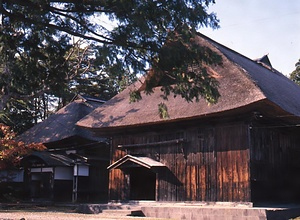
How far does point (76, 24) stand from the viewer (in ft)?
32.2

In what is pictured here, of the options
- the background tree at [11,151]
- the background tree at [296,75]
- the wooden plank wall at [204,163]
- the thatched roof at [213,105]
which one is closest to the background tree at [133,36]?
the thatched roof at [213,105]

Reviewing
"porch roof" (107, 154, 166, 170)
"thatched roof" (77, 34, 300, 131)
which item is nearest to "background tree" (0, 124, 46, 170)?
"thatched roof" (77, 34, 300, 131)

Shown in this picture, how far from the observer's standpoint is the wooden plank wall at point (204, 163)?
49.1ft

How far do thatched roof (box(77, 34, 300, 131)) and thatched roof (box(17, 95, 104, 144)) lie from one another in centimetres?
526

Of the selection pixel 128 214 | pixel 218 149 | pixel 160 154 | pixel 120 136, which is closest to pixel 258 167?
pixel 218 149

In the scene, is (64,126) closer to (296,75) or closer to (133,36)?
(133,36)

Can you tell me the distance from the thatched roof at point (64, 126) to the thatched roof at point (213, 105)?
17.3 feet

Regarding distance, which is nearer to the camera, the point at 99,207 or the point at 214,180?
the point at 214,180

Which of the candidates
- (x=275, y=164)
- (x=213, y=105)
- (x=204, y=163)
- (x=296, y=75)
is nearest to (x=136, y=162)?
(x=204, y=163)

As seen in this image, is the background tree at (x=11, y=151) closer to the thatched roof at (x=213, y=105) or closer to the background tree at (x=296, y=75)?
the thatched roof at (x=213, y=105)

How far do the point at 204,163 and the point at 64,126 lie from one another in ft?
42.4

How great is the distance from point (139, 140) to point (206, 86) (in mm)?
9246

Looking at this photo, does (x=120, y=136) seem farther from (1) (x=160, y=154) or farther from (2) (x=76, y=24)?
(2) (x=76, y=24)

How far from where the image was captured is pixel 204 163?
52.2 feet
